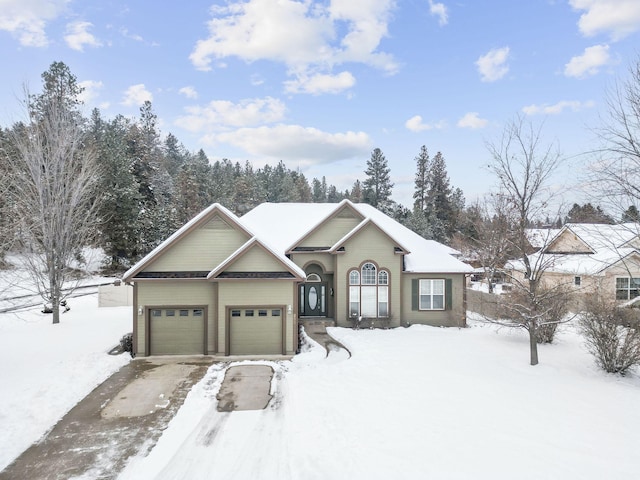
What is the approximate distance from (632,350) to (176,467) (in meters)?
12.7

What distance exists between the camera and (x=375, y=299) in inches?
698

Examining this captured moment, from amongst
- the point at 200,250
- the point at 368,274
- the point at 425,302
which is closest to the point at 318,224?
the point at 368,274

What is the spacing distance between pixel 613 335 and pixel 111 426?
14.2 meters

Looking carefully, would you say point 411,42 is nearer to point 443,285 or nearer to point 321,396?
point 443,285

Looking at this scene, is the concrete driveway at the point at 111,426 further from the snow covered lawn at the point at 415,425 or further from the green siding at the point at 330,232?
the green siding at the point at 330,232

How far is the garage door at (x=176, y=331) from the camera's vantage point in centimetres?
1320

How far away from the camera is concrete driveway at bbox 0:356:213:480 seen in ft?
20.9

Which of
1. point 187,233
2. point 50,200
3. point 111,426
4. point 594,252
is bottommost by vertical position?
point 111,426

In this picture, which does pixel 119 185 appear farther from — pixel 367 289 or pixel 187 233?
pixel 367 289

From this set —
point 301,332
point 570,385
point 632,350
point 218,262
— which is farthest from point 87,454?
point 632,350

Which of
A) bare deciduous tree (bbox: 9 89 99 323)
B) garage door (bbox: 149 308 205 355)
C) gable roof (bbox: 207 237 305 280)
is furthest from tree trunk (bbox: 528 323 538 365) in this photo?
bare deciduous tree (bbox: 9 89 99 323)

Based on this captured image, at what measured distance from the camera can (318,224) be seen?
18109 mm

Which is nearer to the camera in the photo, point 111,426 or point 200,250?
point 111,426

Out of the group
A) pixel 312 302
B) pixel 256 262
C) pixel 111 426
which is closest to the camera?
pixel 111 426
